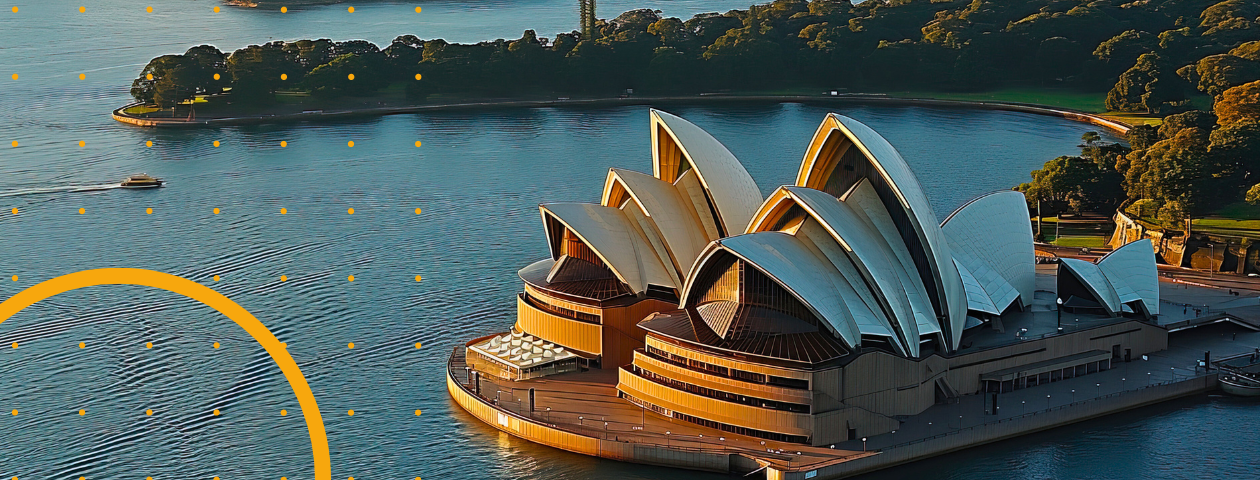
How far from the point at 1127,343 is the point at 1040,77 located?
7765 cm

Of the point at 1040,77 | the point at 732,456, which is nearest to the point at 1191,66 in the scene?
the point at 1040,77

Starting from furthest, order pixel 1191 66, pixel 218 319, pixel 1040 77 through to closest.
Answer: pixel 1040 77 < pixel 1191 66 < pixel 218 319

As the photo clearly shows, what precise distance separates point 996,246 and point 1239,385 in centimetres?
978

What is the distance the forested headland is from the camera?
114m

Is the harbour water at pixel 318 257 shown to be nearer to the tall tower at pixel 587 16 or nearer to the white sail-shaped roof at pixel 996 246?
the white sail-shaped roof at pixel 996 246

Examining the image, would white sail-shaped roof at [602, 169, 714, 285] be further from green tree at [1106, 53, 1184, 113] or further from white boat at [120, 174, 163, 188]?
green tree at [1106, 53, 1184, 113]

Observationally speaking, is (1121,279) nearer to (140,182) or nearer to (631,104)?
(140,182)

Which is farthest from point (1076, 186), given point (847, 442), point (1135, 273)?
point (847, 442)

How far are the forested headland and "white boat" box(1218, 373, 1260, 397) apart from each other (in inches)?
2387

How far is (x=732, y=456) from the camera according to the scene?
42.8 metres

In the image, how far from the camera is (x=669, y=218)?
Result: 52.2 m

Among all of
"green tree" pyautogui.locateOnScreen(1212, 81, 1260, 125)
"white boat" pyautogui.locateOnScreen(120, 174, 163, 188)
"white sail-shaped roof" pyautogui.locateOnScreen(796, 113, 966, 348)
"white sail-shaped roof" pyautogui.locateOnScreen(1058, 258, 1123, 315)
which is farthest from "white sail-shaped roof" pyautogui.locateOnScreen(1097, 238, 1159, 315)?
"white boat" pyautogui.locateOnScreen(120, 174, 163, 188)

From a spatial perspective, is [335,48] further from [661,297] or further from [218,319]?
[661,297]

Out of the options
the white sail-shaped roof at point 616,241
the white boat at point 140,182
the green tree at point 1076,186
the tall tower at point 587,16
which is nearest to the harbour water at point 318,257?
the white boat at point 140,182
